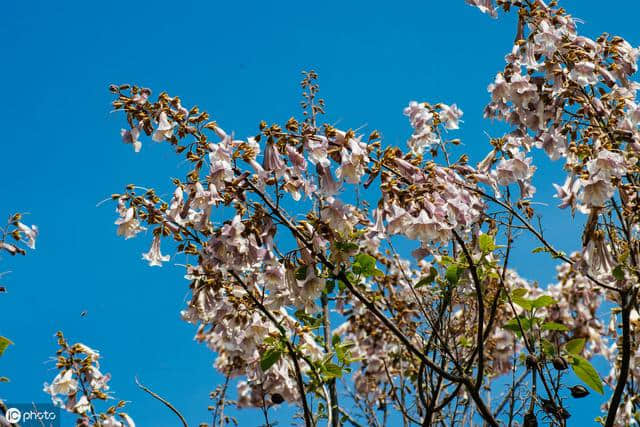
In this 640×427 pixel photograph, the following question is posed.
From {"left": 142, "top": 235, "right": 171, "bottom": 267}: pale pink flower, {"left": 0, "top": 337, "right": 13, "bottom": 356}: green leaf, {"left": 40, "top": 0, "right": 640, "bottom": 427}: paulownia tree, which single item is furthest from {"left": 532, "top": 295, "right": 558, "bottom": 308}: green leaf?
{"left": 0, "top": 337, "right": 13, "bottom": 356}: green leaf

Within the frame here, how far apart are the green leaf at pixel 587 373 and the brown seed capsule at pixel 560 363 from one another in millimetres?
49

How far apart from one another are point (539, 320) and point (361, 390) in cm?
460

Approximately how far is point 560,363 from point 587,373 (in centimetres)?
14

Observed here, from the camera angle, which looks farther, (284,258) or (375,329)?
(375,329)

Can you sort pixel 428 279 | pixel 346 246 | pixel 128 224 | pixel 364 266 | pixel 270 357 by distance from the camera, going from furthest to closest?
1. pixel 428 279
2. pixel 128 224
3. pixel 270 357
4. pixel 364 266
5. pixel 346 246

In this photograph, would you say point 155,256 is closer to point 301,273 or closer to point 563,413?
point 301,273

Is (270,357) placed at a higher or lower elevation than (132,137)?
lower

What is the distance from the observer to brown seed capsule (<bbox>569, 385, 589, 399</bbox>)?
3945 mm

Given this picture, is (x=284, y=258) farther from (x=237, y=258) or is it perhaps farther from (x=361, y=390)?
(x=361, y=390)

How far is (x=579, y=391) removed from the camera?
397 centimetres

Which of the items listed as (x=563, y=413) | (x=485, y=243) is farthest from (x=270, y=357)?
(x=563, y=413)

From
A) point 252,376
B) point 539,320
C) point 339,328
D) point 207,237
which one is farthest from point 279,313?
point 339,328

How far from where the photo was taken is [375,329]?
7039mm

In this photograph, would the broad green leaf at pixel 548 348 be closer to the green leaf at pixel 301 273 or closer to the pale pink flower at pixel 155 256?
the green leaf at pixel 301 273
